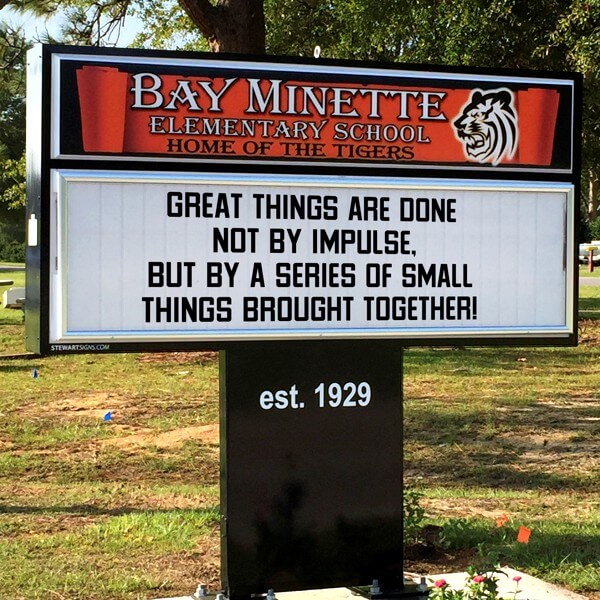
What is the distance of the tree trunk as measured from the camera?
15.0 metres

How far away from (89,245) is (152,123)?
623mm

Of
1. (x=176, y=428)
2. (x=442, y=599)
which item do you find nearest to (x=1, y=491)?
(x=176, y=428)

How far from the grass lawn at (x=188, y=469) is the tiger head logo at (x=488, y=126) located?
76.5 inches

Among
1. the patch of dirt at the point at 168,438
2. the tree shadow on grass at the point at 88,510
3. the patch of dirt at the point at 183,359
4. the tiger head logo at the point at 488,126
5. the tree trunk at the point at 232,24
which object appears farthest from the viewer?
the patch of dirt at the point at 183,359

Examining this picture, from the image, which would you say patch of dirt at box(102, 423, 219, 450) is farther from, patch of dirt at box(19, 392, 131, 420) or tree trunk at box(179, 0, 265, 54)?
tree trunk at box(179, 0, 265, 54)

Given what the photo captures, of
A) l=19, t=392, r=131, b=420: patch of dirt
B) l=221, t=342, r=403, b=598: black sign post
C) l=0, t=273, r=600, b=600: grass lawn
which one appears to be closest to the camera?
l=221, t=342, r=403, b=598: black sign post

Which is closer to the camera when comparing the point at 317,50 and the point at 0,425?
the point at 317,50

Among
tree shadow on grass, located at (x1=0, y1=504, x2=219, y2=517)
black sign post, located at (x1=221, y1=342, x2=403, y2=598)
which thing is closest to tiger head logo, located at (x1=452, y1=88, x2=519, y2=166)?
black sign post, located at (x1=221, y1=342, x2=403, y2=598)

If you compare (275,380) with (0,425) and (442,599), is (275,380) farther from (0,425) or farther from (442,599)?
(0,425)

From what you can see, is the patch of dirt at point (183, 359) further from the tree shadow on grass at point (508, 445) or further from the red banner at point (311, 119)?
the red banner at point (311, 119)

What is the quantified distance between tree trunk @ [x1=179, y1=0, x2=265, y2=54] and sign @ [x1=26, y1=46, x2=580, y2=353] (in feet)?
31.8

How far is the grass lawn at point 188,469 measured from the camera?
6.16 metres

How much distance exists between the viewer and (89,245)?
5156 mm

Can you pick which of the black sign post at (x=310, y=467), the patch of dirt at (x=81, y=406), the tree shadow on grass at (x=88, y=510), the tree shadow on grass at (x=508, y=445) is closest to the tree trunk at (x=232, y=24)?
the patch of dirt at (x=81, y=406)
